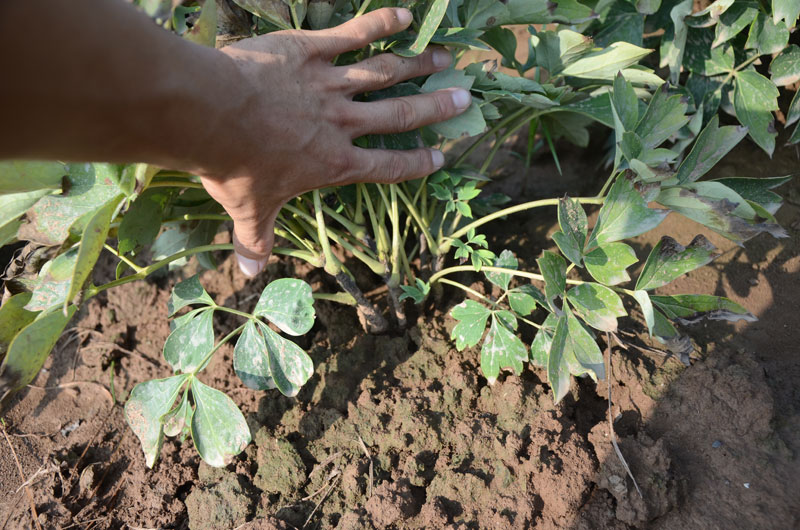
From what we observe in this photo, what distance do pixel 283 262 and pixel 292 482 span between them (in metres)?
0.66

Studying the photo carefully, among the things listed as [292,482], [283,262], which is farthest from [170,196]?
[292,482]

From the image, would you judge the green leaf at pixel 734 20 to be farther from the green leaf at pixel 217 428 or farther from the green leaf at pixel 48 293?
the green leaf at pixel 48 293

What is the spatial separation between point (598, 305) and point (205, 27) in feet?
3.01

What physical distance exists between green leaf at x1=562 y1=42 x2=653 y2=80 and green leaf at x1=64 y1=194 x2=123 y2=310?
107cm

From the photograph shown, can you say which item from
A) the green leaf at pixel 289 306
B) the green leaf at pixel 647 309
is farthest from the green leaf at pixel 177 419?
the green leaf at pixel 647 309

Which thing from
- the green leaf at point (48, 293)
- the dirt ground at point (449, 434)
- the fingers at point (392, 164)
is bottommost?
the dirt ground at point (449, 434)

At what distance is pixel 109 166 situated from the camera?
3.52 feet

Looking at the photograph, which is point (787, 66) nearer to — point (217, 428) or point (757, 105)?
point (757, 105)

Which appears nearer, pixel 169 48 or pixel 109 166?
pixel 169 48

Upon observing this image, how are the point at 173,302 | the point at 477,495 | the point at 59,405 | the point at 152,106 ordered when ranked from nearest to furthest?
the point at 152,106 → the point at 477,495 → the point at 173,302 → the point at 59,405

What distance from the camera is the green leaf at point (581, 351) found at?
44.1 inches

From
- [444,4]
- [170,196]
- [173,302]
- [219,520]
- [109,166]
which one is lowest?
[219,520]

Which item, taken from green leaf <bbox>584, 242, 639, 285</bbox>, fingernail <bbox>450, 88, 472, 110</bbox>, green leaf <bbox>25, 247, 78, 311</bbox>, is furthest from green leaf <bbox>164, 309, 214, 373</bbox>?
green leaf <bbox>584, 242, 639, 285</bbox>

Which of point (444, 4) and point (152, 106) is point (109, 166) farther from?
point (444, 4)
